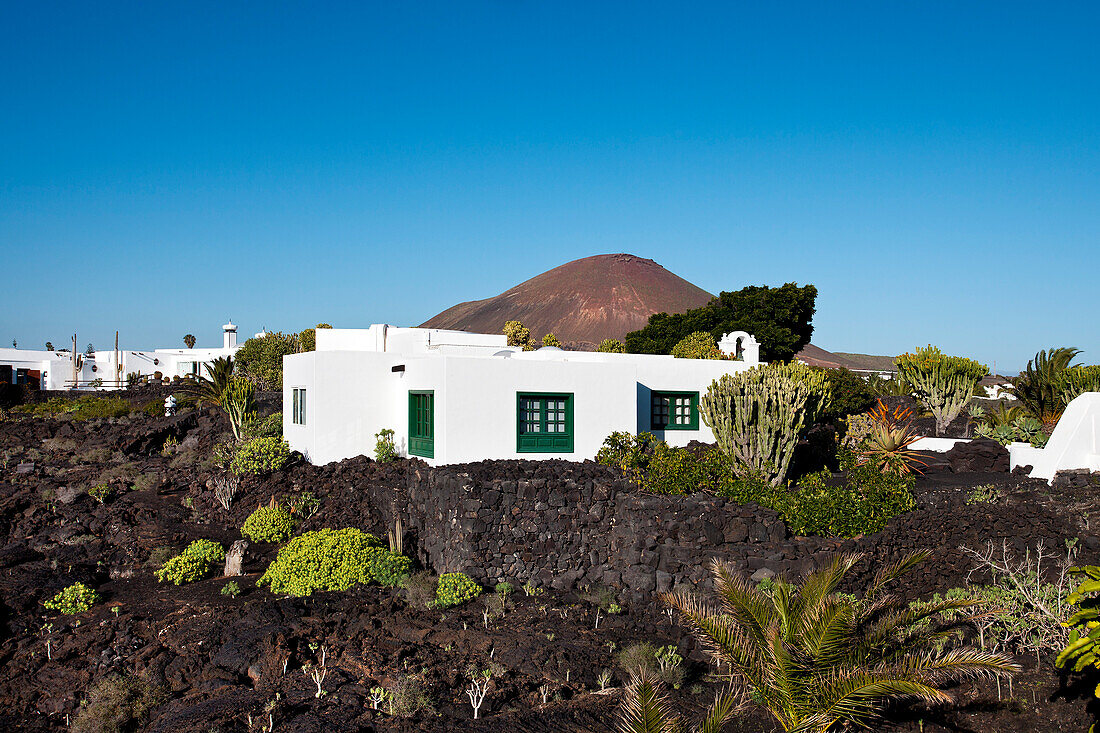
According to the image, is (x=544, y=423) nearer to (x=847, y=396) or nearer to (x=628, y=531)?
(x=628, y=531)

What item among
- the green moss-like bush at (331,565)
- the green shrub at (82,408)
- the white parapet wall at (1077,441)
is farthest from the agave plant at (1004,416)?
the green shrub at (82,408)

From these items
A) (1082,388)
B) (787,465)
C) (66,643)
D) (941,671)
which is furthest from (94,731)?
(1082,388)

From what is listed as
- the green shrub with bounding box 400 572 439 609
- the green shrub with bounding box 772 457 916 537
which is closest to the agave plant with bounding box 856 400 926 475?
the green shrub with bounding box 772 457 916 537

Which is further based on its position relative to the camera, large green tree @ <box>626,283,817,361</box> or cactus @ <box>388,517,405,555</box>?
large green tree @ <box>626,283,817,361</box>

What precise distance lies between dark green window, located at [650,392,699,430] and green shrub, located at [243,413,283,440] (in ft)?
37.0

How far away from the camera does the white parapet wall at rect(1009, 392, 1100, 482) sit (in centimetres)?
1408

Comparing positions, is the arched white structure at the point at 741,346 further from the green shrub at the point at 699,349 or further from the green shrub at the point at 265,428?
the green shrub at the point at 265,428

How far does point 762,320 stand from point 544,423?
31.3 metres

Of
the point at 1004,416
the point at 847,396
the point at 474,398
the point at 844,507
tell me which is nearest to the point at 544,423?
the point at 474,398

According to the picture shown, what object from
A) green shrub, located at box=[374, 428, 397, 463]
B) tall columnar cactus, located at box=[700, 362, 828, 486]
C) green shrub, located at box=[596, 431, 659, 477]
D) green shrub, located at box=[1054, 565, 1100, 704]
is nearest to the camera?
green shrub, located at box=[1054, 565, 1100, 704]

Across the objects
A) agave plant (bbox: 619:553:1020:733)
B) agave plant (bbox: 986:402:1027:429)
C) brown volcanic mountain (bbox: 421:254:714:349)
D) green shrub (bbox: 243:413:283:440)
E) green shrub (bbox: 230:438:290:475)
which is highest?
brown volcanic mountain (bbox: 421:254:714:349)

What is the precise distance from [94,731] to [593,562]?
8.24 metres

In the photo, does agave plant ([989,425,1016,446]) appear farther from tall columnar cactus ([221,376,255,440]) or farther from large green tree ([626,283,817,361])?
large green tree ([626,283,817,361])

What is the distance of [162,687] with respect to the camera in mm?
9367
